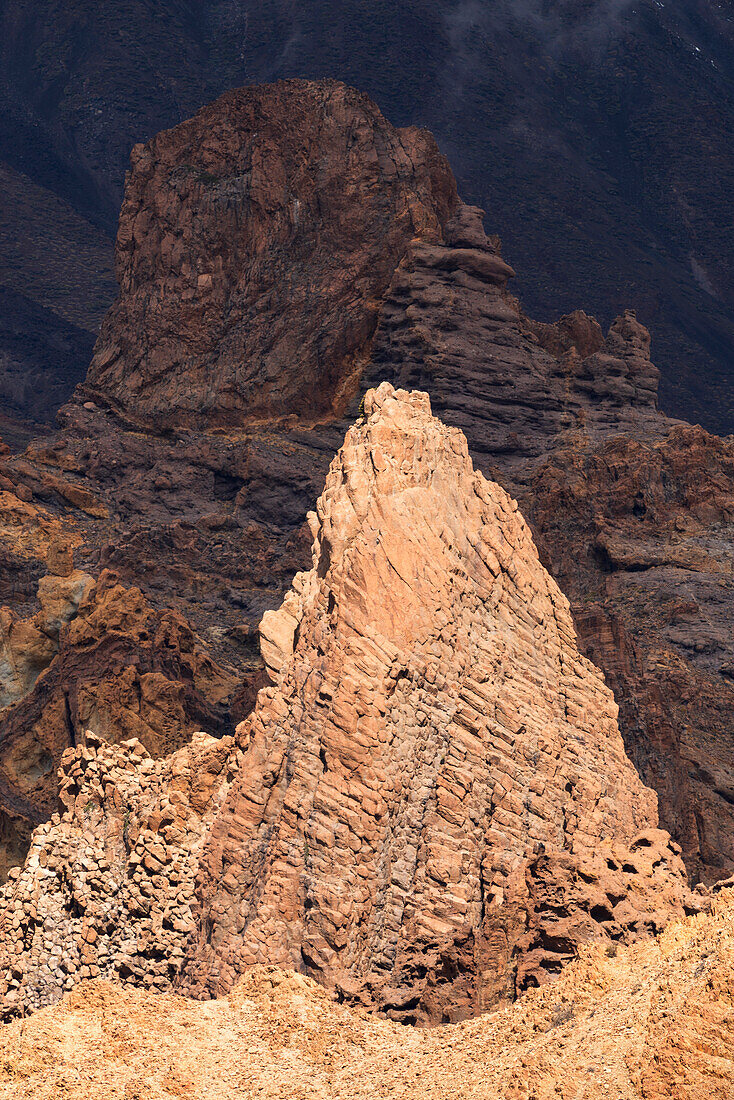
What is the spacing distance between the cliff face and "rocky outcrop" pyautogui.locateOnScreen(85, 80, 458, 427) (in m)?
75.6

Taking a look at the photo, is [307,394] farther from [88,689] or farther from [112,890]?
[112,890]

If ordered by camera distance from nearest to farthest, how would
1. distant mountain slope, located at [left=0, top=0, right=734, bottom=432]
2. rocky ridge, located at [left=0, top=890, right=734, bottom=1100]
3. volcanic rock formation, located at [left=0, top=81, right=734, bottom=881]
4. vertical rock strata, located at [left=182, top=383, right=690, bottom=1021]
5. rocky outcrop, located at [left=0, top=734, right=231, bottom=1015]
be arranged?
rocky ridge, located at [left=0, top=890, right=734, bottom=1100] → vertical rock strata, located at [left=182, top=383, right=690, bottom=1021] → rocky outcrop, located at [left=0, top=734, right=231, bottom=1015] → volcanic rock formation, located at [left=0, top=81, right=734, bottom=881] → distant mountain slope, located at [left=0, top=0, right=734, bottom=432]

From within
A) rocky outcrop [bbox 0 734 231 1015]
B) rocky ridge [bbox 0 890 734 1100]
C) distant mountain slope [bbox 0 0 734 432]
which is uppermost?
rocky ridge [bbox 0 890 734 1100]

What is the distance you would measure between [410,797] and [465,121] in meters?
A: 152

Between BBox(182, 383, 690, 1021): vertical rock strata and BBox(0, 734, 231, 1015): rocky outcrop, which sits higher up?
BBox(182, 383, 690, 1021): vertical rock strata

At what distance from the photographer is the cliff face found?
77.6ft

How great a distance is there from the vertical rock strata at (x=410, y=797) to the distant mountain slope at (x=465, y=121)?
425 ft

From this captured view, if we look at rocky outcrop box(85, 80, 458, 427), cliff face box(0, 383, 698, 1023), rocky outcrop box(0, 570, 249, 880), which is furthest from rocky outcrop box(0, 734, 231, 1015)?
rocky outcrop box(85, 80, 458, 427)

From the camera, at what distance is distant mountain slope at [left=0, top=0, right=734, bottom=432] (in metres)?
160

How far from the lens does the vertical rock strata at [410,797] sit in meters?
23.6

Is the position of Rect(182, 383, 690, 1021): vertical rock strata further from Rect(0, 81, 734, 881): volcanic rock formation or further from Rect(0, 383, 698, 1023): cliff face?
Rect(0, 81, 734, 881): volcanic rock formation

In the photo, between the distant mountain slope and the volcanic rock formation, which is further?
the distant mountain slope

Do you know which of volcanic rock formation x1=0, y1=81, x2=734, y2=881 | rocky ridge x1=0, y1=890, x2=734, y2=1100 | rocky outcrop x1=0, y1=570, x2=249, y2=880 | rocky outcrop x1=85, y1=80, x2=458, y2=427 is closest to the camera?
rocky ridge x1=0, y1=890, x2=734, y2=1100

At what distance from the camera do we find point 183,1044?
2247cm
